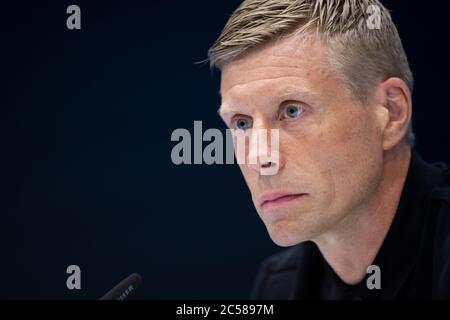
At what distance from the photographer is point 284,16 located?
5.29 feet

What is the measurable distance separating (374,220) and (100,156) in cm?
76

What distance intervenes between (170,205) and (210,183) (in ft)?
0.43

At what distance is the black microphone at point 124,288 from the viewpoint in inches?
63.0

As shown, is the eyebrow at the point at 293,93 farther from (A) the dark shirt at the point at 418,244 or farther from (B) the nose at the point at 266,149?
(A) the dark shirt at the point at 418,244

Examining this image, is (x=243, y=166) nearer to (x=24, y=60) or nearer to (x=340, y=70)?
(x=340, y=70)

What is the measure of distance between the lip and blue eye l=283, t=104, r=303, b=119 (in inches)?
7.3

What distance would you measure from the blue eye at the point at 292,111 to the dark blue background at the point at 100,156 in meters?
0.26

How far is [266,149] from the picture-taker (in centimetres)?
159

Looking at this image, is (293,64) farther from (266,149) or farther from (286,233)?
(286,233)

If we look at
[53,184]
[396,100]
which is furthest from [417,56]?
[53,184]

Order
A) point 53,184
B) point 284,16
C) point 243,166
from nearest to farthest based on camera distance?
1. point 284,16
2. point 243,166
3. point 53,184

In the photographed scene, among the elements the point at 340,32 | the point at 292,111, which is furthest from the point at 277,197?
the point at 340,32

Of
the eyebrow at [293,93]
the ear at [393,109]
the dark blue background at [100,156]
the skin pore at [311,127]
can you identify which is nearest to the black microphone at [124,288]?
the dark blue background at [100,156]
